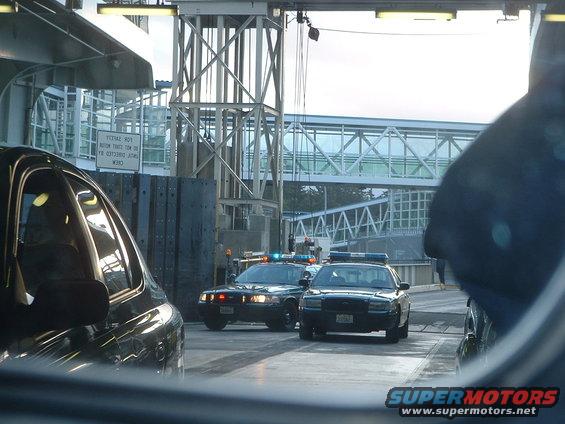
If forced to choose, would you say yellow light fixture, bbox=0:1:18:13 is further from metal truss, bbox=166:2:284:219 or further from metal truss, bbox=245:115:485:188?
metal truss, bbox=245:115:485:188

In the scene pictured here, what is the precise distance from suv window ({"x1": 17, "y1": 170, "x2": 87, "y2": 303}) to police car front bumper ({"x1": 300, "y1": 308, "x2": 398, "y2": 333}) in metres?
4.87

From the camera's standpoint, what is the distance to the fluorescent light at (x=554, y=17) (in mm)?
2209

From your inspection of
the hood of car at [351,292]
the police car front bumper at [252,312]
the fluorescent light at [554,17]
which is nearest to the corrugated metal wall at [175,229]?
the fluorescent light at [554,17]

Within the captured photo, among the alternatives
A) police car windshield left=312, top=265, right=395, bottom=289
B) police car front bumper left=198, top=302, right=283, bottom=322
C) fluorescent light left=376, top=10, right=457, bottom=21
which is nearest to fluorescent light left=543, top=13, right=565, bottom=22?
fluorescent light left=376, top=10, right=457, bottom=21

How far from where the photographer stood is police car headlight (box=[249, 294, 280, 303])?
9.18 m

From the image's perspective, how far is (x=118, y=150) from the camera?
35.6 ft

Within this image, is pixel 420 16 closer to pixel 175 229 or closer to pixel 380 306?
pixel 175 229

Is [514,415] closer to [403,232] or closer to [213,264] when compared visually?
[403,232]

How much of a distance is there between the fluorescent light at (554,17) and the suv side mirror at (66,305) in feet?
3.94

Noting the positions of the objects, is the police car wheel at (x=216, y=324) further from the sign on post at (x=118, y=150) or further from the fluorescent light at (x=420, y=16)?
the fluorescent light at (x=420, y=16)

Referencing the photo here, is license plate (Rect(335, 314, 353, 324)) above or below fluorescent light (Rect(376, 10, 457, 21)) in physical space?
below

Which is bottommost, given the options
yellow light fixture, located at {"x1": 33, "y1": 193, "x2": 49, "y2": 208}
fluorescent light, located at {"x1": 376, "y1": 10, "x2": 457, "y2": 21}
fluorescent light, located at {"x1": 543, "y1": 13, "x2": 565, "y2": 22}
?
yellow light fixture, located at {"x1": 33, "y1": 193, "x2": 49, "y2": 208}

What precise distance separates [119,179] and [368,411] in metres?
2.75

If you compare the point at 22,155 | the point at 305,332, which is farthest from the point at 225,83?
the point at 305,332
